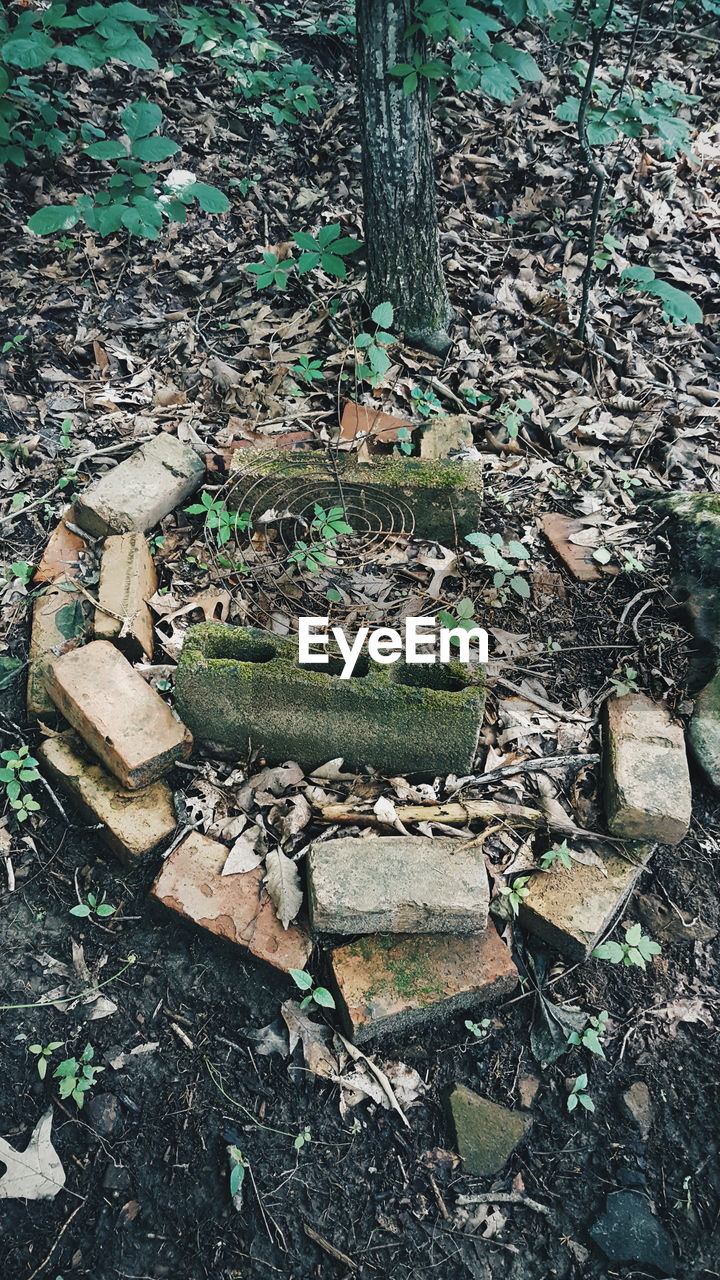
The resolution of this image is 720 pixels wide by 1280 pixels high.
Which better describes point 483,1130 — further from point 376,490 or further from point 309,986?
point 376,490

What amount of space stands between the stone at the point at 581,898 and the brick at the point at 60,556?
225cm

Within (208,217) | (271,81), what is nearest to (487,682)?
(208,217)

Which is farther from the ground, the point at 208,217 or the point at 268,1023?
the point at 208,217

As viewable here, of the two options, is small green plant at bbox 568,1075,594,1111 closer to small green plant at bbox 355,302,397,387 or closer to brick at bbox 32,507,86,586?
brick at bbox 32,507,86,586

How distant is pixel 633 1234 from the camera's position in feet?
6.95

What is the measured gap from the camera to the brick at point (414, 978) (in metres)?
2.33

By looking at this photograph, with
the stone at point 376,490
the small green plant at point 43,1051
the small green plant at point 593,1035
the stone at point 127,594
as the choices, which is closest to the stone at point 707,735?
the small green plant at point 593,1035

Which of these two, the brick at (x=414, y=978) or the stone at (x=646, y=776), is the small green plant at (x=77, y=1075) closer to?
the brick at (x=414, y=978)

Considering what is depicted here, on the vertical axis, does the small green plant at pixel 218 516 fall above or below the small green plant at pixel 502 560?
above

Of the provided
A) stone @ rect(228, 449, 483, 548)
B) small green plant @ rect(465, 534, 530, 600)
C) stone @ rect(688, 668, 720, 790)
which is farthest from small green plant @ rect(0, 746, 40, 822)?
stone @ rect(688, 668, 720, 790)

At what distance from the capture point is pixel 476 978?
2385 millimetres

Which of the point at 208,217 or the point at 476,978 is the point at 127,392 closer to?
the point at 208,217

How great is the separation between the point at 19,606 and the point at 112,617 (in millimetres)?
496

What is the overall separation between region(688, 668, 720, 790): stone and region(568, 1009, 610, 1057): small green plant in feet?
3.15
